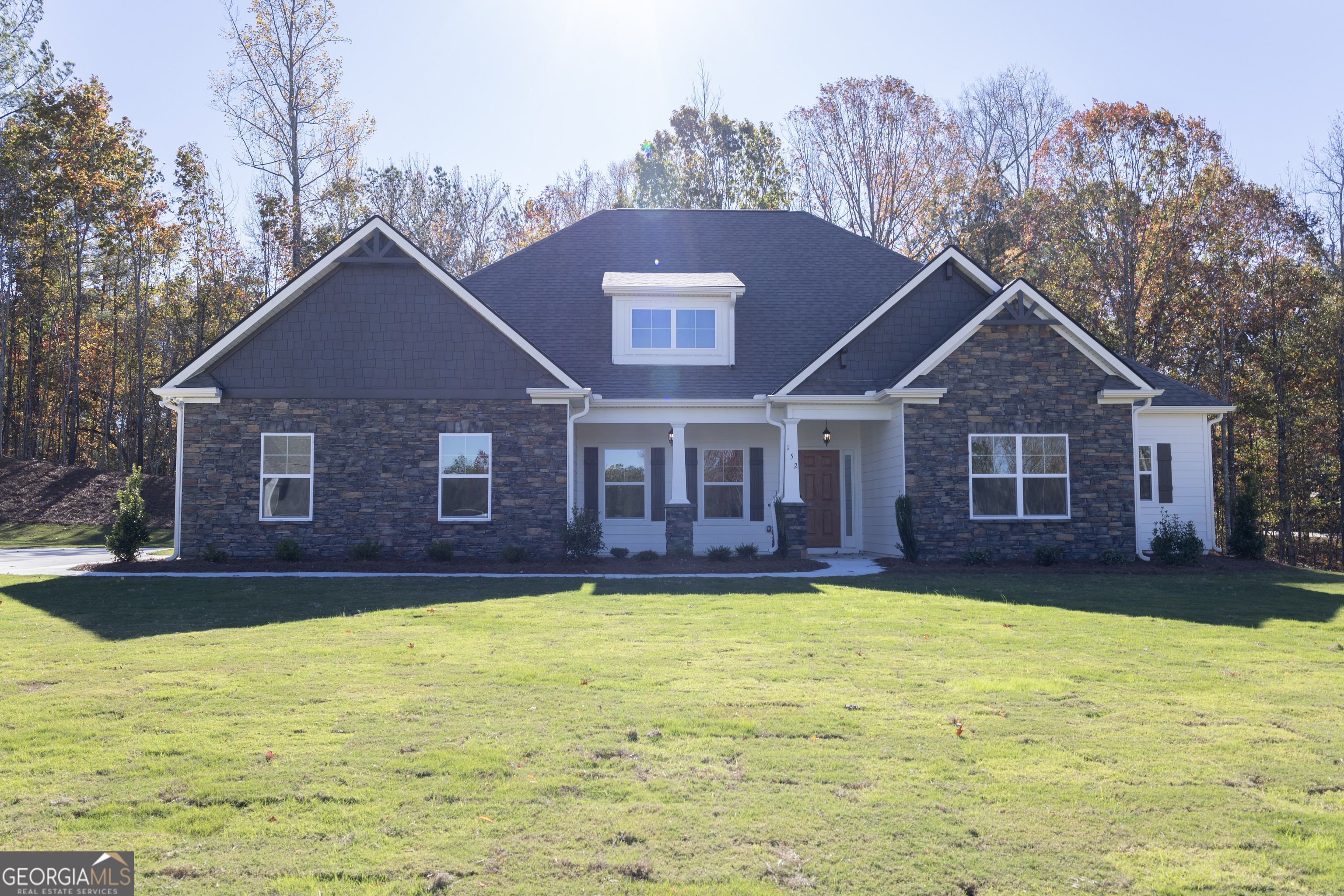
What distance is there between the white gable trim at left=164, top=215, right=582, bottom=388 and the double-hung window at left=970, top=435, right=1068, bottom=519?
25.2 ft

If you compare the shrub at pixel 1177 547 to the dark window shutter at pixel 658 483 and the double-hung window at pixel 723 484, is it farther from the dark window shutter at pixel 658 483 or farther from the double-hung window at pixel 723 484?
the dark window shutter at pixel 658 483

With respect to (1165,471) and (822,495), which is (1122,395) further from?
(822,495)

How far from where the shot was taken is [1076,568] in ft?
51.5

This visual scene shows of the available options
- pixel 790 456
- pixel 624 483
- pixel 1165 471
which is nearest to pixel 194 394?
pixel 624 483

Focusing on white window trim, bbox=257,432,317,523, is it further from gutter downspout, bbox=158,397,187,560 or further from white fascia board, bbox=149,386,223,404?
gutter downspout, bbox=158,397,187,560

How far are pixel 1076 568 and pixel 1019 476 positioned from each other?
1997 mm

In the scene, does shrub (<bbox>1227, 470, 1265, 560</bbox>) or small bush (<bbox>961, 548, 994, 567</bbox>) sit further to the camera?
shrub (<bbox>1227, 470, 1265, 560</bbox>)

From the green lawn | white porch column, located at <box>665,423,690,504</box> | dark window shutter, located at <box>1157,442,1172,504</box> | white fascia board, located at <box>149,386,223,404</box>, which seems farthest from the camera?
the green lawn

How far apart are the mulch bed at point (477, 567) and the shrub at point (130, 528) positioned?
24 cm

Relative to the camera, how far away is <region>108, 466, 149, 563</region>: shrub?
1556 centimetres

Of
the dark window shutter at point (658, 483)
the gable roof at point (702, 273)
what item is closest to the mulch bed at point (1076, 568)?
the dark window shutter at point (658, 483)

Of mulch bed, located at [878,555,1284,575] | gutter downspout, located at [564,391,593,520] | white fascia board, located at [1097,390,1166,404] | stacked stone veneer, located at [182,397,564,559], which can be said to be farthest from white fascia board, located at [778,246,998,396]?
stacked stone veneer, located at [182,397,564,559]
